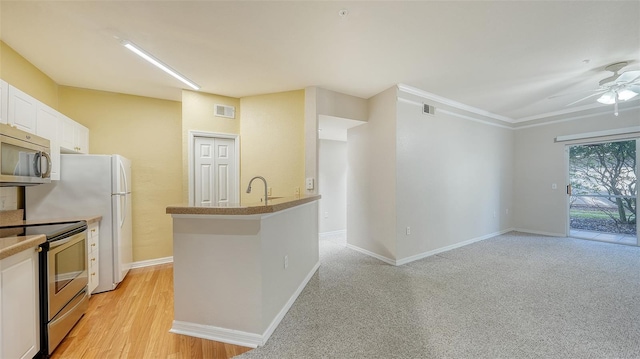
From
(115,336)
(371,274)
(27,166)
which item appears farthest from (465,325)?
(27,166)

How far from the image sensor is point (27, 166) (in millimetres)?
2135

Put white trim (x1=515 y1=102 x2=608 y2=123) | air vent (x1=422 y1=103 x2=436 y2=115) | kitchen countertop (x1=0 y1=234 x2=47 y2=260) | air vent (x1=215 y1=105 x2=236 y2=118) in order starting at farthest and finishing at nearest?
white trim (x1=515 y1=102 x2=608 y2=123) < air vent (x1=422 y1=103 x2=436 y2=115) < air vent (x1=215 y1=105 x2=236 y2=118) < kitchen countertop (x1=0 y1=234 x2=47 y2=260)

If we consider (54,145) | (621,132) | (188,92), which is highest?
(188,92)

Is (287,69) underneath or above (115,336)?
above

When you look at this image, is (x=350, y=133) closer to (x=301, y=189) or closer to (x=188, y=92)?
(x=301, y=189)

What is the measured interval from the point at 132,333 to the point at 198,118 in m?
2.86

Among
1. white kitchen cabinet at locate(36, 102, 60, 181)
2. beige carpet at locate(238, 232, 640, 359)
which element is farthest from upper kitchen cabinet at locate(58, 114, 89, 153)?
beige carpet at locate(238, 232, 640, 359)

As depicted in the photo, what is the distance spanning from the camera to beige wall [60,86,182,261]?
3.53m

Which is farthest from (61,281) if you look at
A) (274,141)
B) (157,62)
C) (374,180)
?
(374,180)

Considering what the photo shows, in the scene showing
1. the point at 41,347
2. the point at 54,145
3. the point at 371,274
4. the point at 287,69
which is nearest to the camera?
the point at 41,347

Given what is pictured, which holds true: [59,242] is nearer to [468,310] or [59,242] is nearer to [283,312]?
[283,312]

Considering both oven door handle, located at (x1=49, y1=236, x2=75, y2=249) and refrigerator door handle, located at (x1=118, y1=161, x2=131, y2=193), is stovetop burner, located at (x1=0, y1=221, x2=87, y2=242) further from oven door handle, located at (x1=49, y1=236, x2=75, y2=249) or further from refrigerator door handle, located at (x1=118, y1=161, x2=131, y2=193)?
refrigerator door handle, located at (x1=118, y1=161, x2=131, y2=193)

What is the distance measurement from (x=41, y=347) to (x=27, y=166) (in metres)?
1.55

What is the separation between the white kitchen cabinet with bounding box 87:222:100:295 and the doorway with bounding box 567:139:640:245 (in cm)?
845
